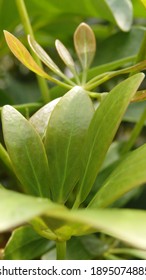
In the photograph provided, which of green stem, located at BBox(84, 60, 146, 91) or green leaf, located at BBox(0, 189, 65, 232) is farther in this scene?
green stem, located at BBox(84, 60, 146, 91)

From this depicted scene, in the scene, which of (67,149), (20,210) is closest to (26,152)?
(67,149)

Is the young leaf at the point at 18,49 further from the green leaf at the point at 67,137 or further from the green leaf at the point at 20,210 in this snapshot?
the green leaf at the point at 20,210

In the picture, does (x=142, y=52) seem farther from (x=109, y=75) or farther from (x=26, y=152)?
(x=26, y=152)

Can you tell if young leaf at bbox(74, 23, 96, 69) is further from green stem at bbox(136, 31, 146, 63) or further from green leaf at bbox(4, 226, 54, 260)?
green leaf at bbox(4, 226, 54, 260)

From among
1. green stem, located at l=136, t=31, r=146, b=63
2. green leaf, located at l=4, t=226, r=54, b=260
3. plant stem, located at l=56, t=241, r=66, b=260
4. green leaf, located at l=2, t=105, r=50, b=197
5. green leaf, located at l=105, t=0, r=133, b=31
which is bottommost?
green leaf, located at l=4, t=226, r=54, b=260

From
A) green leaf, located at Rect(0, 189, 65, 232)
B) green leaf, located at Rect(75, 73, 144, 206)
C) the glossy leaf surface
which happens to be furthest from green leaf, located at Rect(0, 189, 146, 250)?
the glossy leaf surface
